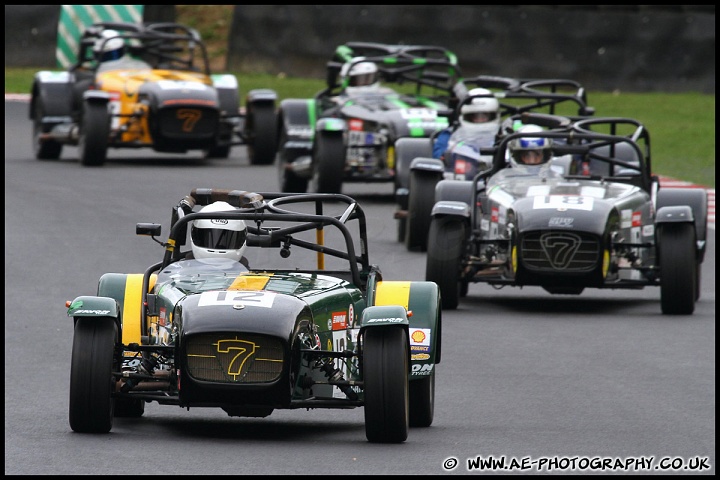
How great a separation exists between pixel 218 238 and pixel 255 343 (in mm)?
1386

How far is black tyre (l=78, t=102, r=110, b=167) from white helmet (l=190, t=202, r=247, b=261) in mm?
13174

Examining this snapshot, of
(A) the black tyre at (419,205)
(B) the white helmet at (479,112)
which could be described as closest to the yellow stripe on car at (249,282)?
(A) the black tyre at (419,205)

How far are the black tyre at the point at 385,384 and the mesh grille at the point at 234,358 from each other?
1.37 ft

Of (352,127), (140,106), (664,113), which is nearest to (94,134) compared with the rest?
(140,106)

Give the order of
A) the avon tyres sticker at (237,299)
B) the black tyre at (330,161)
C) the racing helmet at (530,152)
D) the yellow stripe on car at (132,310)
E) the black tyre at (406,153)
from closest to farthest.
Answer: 1. the avon tyres sticker at (237,299)
2. the yellow stripe on car at (132,310)
3. the racing helmet at (530,152)
4. the black tyre at (406,153)
5. the black tyre at (330,161)

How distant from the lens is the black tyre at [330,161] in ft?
62.7

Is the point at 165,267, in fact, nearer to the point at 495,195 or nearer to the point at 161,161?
the point at 495,195

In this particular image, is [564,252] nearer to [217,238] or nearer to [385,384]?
[217,238]

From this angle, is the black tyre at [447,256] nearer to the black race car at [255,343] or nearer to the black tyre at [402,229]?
the black tyre at [402,229]

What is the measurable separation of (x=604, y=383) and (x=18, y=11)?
27163 millimetres

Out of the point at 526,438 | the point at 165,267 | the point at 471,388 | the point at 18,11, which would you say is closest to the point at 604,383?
the point at 471,388

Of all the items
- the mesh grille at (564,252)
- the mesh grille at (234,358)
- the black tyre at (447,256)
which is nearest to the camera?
the mesh grille at (234,358)

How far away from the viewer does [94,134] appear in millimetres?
22219

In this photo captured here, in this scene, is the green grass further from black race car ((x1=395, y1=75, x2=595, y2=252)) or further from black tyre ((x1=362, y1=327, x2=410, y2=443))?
black tyre ((x1=362, y1=327, x2=410, y2=443))
